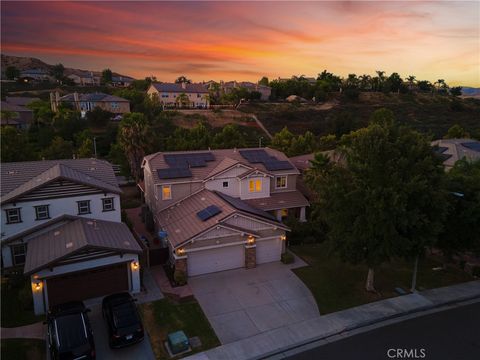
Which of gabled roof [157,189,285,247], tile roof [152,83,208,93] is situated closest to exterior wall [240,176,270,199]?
gabled roof [157,189,285,247]

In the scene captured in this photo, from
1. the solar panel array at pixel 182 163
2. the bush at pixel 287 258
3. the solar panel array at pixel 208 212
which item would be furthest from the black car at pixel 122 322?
the solar panel array at pixel 182 163

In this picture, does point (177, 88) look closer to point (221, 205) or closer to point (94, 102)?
point (94, 102)

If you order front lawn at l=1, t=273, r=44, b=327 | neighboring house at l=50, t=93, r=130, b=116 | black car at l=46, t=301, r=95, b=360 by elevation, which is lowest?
front lawn at l=1, t=273, r=44, b=327

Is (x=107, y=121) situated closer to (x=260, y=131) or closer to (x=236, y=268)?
(x=260, y=131)

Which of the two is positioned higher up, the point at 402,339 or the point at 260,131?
the point at 260,131

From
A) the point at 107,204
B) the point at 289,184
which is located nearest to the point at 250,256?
the point at 107,204

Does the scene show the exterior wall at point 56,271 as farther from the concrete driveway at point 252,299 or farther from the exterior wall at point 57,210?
the exterior wall at point 57,210

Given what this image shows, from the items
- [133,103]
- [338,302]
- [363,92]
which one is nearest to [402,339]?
[338,302]

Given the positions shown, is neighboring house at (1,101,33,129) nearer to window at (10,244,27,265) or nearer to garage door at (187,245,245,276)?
window at (10,244,27,265)

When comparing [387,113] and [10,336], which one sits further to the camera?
[387,113]
